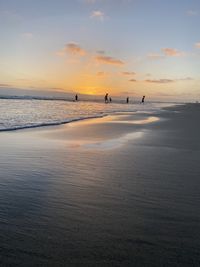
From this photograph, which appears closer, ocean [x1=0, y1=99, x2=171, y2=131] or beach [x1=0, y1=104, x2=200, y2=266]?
beach [x1=0, y1=104, x2=200, y2=266]

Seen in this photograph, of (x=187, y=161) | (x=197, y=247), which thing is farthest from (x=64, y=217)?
(x=187, y=161)

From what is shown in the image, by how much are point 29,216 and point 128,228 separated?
1342mm

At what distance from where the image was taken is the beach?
130 inches

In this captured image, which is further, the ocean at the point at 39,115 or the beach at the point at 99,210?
the ocean at the point at 39,115

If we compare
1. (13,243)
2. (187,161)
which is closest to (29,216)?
(13,243)

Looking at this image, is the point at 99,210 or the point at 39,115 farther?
the point at 39,115

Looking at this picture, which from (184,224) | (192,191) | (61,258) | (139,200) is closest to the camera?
(61,258)

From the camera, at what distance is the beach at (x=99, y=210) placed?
331 centimetres

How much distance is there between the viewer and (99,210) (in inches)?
183

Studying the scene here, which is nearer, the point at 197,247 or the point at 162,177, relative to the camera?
the point at 197,247

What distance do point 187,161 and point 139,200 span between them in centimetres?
381

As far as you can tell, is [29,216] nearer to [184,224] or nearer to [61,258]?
[61,258]

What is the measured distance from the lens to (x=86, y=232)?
12.7 feet

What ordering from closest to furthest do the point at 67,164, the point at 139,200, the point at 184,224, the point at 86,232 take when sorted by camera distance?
the point at 86,232 → the point at 184,224 → the point at 139,200 → the point at 67,164
